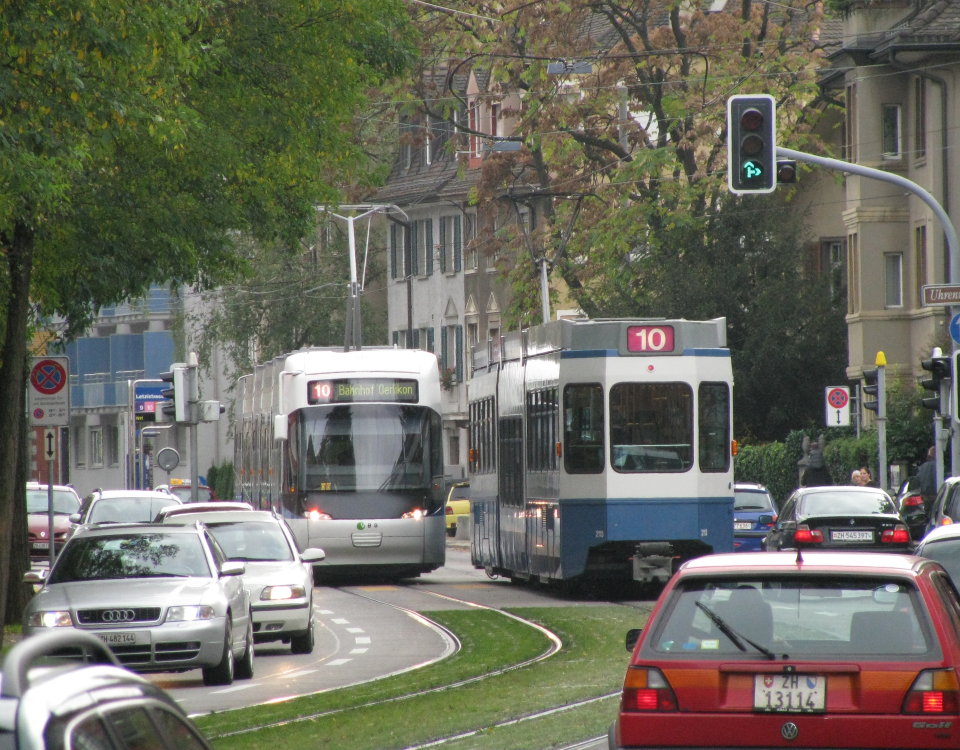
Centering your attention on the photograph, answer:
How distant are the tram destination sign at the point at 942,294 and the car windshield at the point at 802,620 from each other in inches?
554

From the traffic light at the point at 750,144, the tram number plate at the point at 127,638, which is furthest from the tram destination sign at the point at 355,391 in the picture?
the tram number plate at the point at 127,638

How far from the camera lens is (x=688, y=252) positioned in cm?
4844

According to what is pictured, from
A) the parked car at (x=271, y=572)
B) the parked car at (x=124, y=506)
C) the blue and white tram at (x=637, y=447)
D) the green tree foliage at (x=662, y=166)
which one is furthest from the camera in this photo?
the green tree foliage at (x=662, y=166)

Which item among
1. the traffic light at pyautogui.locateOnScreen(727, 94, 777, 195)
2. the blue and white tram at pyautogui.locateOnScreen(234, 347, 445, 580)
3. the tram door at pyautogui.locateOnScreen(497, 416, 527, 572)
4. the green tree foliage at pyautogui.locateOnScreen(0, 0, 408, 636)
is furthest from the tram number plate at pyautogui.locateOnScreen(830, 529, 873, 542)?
the green tree foliage at pyautogui.locateOnScreen(0, 0, 408, 636)

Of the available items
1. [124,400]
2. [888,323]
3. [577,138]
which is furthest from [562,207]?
[124,400]

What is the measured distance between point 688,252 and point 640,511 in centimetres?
2359

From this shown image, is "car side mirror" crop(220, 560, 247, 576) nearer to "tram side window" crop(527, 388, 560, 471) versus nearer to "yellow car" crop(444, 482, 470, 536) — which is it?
"tram side window" crop(527, 388, 560, 471)

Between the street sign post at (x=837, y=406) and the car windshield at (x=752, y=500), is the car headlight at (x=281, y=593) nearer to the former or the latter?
the car windshield at (x=752, y=500)

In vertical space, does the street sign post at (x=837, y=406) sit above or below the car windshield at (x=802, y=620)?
above

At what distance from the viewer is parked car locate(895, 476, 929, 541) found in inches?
973

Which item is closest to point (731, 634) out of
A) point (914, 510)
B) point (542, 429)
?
point (914, 510)

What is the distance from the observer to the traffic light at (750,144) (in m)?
22.1

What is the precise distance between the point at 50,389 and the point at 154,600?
9068 millimetres

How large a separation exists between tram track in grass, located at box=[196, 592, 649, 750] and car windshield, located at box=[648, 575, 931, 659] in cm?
393
